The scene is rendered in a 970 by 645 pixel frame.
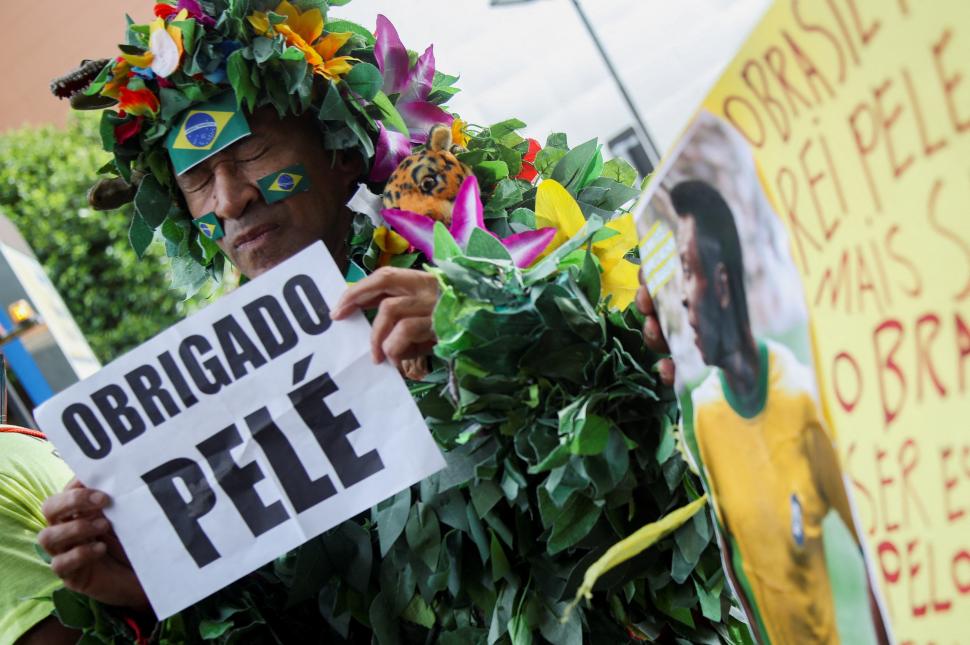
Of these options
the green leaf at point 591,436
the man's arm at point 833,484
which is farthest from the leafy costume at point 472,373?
the man's arm at point 833,484

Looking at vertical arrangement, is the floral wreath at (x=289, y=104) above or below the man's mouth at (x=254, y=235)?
above

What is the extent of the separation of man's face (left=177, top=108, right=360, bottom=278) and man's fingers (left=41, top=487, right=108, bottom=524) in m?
0.46

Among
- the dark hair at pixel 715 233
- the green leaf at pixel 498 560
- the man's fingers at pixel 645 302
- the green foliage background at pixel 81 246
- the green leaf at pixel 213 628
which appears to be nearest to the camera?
the dark hair at pixel 715 233

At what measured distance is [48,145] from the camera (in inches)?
353

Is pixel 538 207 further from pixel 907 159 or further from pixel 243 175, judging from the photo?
pixel 907 159

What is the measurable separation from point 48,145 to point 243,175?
26.4 feet

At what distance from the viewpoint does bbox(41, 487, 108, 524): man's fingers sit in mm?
1348

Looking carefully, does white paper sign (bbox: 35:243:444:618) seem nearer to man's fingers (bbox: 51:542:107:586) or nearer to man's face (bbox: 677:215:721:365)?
man's fingers (bbox: 51:542:107:586)

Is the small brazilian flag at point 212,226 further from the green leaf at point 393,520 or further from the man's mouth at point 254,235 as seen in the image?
the green leaf at point 393,520

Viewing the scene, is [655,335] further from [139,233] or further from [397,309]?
[139,233]

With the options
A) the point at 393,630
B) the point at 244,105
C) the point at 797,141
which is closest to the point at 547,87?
the point at 244,105

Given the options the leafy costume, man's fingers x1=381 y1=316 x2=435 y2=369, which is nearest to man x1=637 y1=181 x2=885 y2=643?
the leafy costume

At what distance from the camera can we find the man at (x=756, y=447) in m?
0.78

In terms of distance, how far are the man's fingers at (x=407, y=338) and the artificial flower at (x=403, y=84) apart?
71 cm
